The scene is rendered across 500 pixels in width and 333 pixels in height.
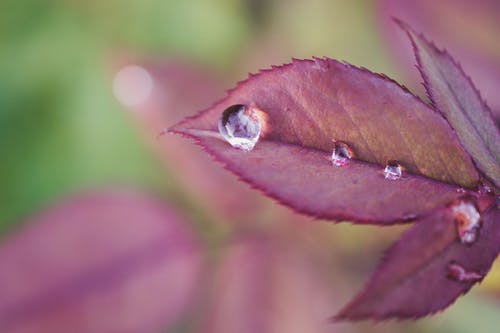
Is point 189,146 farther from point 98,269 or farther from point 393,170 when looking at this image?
point 393,170

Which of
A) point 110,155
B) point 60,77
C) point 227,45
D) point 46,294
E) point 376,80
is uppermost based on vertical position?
point 227,45

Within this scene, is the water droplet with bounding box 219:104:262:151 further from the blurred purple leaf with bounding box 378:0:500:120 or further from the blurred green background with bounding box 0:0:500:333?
the blurred green background with bounding box 0:0:500:333

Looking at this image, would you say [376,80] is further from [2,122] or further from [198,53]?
[2,122]

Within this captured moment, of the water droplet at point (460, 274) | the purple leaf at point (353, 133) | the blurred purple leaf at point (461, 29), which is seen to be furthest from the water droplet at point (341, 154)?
the blurred purple leaf at point (461, 29)

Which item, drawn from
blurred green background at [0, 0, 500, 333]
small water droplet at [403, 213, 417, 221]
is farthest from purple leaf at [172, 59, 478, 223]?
blurred green background at [0, 0, 500, 333]

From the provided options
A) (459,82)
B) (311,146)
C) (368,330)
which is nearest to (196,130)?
(311,146)

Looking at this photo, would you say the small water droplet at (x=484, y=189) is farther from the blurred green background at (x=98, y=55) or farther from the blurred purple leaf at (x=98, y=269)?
the blurred green background at (x=98, y=55)
